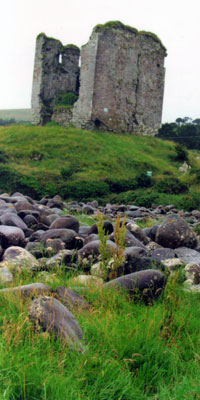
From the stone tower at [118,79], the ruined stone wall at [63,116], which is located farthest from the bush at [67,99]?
the stone tower at [118,79]

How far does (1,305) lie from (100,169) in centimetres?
1559

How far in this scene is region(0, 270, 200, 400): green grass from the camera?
1.83 m

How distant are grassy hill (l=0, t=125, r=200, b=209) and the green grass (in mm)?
10676

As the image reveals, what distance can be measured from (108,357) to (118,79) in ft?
82.2

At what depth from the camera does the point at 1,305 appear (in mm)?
2689

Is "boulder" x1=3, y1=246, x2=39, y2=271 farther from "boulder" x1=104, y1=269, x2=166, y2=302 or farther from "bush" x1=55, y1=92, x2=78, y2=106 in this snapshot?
"bush" x1=55, y1=92, x2=78, y2=106

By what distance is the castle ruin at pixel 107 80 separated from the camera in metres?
24.9

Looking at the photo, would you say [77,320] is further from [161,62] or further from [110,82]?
[161,62]

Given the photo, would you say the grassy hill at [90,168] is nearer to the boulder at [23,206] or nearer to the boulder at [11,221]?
the boulder at [23,206]

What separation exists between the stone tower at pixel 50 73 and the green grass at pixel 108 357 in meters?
26.3

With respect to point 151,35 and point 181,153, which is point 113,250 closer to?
point 181,153

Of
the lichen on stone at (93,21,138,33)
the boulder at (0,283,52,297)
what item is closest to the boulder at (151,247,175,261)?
the boulder at (0,283,52,297)

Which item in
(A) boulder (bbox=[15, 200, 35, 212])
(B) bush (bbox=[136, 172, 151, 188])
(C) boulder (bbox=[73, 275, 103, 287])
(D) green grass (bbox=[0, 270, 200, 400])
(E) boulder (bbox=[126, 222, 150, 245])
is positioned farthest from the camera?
(B) bush (bbox=[136, 172, 151, 188])

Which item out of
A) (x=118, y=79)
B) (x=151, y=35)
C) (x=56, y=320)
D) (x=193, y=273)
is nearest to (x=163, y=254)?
(x=193, y=273)
